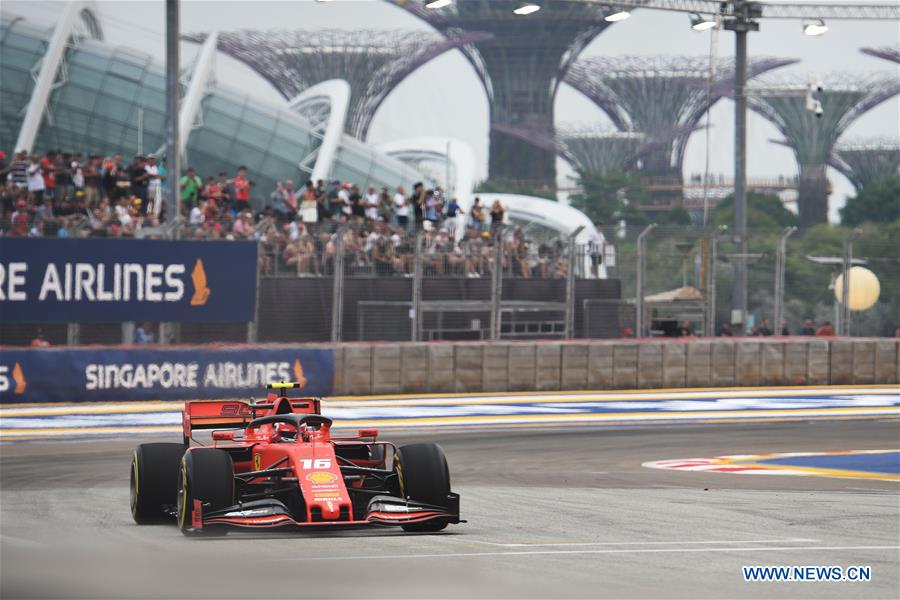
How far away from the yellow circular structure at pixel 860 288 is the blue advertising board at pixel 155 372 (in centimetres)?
1054

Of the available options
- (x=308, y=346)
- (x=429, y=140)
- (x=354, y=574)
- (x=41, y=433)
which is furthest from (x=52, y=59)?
(x=354, y=574)

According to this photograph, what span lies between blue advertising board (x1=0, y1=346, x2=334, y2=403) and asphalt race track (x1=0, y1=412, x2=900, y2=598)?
5115 millimetres

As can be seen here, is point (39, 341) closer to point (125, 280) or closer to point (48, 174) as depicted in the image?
point (125, 280)

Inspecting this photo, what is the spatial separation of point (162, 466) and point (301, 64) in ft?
233

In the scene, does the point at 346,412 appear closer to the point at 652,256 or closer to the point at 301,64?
the point at 652,256

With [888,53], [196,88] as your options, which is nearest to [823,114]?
[888,53]

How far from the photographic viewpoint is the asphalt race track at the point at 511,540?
6930 mm

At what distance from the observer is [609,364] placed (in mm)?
25312

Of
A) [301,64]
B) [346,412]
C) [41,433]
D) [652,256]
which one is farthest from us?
[301,64]

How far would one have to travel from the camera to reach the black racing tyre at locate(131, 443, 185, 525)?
10281mm

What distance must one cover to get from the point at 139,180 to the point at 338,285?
18.6ft

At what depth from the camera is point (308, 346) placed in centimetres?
2314

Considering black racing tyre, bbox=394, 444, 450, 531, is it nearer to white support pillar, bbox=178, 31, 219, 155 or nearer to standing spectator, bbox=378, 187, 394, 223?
standing spectator, bbox=378, 187, 394, 223

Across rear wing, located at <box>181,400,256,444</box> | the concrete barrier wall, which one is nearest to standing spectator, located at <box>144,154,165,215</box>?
the concrete barrier wall
